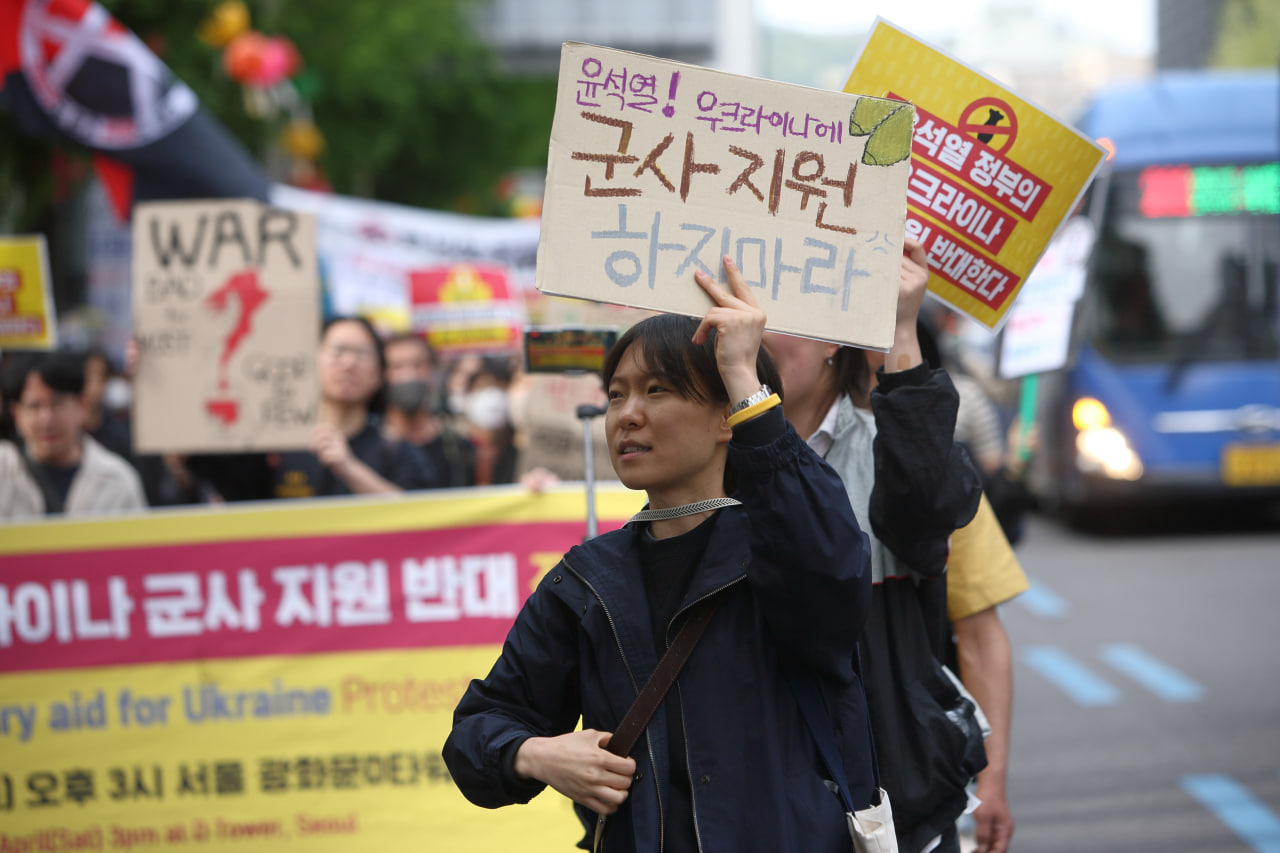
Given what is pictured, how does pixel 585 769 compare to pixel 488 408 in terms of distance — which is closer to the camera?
pixel 585 769

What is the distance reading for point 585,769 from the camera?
2.02 m

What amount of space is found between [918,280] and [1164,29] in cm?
9618

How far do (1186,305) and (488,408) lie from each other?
6.42 meters

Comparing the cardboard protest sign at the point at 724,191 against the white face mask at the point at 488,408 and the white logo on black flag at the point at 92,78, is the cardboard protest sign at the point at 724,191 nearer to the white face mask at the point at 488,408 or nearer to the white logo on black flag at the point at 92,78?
the white face mask at the point at 488,408

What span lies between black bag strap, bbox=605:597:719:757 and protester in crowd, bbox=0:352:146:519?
359 cm

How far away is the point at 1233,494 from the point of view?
37.4ft

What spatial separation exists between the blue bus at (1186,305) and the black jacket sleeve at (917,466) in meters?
9.77

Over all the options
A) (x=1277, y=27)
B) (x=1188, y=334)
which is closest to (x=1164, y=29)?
(x=1277, y=27)

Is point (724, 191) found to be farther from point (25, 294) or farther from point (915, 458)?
point (25, 294)

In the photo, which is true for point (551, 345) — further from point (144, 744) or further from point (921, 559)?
point (144, 744)

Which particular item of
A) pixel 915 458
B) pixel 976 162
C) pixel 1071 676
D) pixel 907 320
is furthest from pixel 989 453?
pixel 915 458

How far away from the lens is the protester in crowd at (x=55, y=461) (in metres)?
5.09

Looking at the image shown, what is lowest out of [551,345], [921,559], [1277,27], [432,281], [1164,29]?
[921,559]

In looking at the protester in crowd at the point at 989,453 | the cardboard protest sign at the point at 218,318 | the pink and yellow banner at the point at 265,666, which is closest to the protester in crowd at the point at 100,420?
the cardboard protest sign at the point at 218,318
